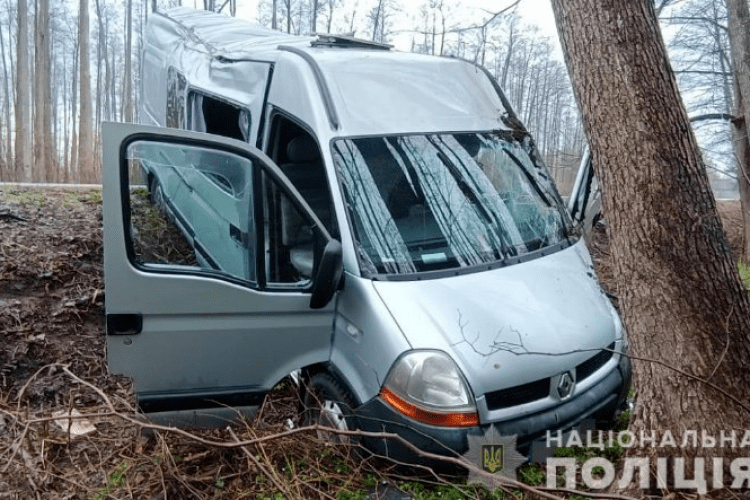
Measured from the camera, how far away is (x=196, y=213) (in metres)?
3.94

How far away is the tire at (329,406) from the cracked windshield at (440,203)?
0.69 m

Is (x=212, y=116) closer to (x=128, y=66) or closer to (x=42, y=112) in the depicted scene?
(x=42, y=112)

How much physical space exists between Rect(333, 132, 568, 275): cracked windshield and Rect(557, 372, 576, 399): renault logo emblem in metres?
0.78

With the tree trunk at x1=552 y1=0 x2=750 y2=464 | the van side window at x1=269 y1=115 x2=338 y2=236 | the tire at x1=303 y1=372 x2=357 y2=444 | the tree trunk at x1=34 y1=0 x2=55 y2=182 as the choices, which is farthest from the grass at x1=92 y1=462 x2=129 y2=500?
the tree trunk at x1=34 y1=0 x2=55 y2=182

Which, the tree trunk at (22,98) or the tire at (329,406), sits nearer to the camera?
the tire at (329,406)

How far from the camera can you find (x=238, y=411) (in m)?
3.63

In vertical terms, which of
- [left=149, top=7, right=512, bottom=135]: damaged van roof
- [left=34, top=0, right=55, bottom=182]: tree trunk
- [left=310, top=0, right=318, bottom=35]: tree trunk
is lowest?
[left=34, top=0, right=55, bottom=182]: tree trunk

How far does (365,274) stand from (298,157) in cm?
157

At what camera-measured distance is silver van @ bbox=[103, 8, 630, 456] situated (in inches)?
127

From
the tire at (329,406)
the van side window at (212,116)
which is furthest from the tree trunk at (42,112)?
the tire at (329,406)

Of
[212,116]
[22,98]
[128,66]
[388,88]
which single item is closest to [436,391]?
[388,88]

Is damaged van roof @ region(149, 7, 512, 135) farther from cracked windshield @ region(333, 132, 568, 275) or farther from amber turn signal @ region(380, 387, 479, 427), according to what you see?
amber turn signal @ region(380, 387, 479, 427)

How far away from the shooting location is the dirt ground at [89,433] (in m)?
3.27

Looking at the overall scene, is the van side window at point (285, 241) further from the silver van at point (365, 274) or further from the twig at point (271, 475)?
the twig at point (271, 475)
